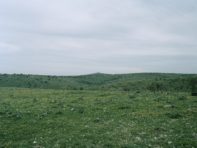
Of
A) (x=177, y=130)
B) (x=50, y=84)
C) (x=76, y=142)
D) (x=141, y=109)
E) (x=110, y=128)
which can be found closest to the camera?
(x=76, y=142)

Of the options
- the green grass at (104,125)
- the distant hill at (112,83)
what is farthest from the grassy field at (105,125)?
the distant hill at (112,83)

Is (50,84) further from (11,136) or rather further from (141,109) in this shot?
(11,136)

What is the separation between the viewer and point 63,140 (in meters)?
20.2

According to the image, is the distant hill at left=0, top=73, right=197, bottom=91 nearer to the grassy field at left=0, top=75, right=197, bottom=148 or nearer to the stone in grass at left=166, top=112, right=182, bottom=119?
the grassy field at left=0, top=75, right=197, bottom=148

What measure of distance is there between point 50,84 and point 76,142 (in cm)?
6991

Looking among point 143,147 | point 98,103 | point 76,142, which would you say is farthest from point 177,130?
point 98,103

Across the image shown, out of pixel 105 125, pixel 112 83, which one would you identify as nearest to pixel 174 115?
pixel 105 125

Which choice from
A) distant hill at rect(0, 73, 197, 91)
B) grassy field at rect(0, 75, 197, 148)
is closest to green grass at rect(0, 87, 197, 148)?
grassy field at rect(0, 75, 197, 148)

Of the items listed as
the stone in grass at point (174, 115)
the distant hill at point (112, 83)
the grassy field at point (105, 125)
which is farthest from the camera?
the distant hill at point (112, 83)

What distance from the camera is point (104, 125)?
78.5ft

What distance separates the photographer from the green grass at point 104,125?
19.5m

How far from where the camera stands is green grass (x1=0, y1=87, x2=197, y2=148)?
63.9 feet

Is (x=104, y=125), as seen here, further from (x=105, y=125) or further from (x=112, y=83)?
(x=112, y=83)

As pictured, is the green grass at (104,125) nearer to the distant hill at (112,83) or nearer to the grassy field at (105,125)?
the grassy field at (105,125)
